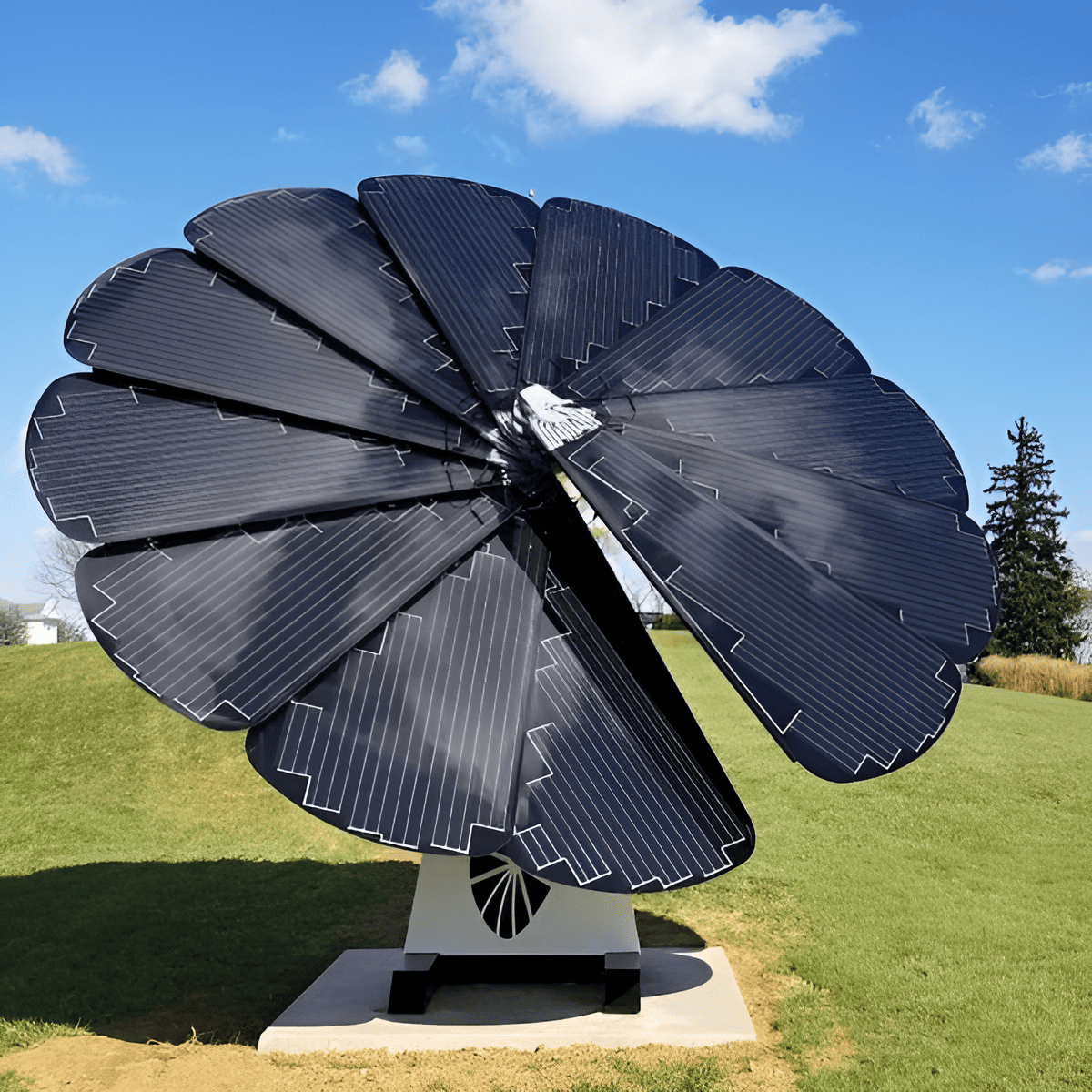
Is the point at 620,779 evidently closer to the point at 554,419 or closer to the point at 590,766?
the point at 590,766

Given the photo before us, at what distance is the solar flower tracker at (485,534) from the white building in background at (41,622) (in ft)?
226

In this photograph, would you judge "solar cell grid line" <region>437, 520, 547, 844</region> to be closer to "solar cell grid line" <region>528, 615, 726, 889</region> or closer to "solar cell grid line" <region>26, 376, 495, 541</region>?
"solar cell grid line" <region>528, 615, 726, 889</region>

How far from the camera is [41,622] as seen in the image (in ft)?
243

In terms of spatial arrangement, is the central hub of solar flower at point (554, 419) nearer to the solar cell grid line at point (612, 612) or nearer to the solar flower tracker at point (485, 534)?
→ the solar flower tracker at point (485, 534)

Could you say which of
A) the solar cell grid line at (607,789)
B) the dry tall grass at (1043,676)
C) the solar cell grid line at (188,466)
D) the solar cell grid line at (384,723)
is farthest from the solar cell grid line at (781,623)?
the dry tall grass at (1043,676)

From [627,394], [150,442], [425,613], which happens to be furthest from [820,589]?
[150,442]

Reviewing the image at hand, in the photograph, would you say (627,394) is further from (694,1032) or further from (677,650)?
(677,650)

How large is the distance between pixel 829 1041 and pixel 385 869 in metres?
7.45

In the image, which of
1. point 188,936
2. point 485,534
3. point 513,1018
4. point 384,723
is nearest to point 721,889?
point 513,1018

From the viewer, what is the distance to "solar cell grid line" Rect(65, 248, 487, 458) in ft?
23.5

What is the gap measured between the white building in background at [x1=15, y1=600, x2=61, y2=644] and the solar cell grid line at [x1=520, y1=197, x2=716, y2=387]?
6885cm

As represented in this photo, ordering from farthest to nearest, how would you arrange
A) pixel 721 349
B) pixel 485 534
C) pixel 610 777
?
pixel 721 349 → pixel 485 534 → pixel 610 777

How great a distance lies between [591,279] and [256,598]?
4213mm

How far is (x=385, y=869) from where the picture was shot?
45.0ft
